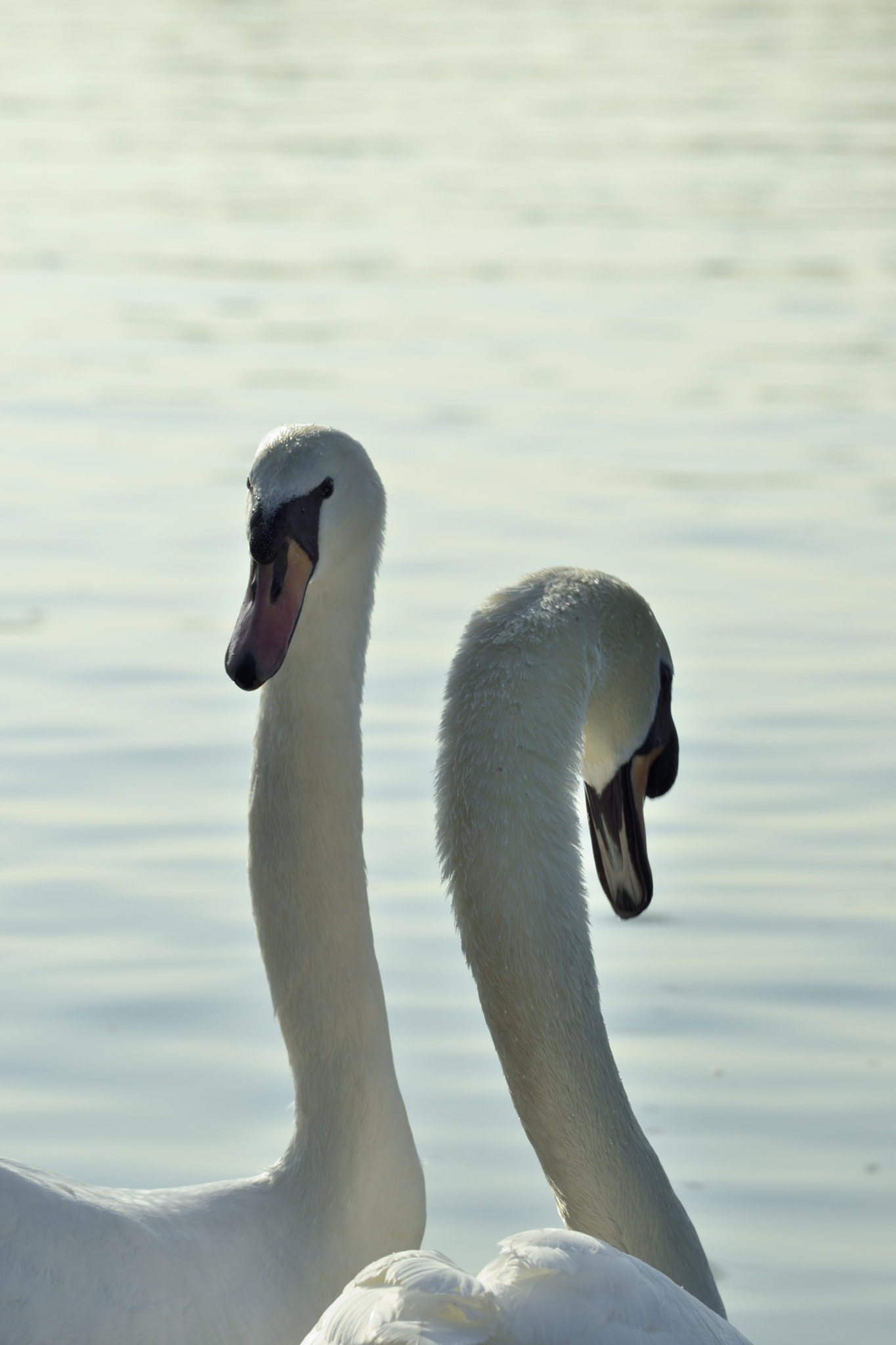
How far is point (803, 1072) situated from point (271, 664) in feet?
8.07

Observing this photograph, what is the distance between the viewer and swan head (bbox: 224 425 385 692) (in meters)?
3.67

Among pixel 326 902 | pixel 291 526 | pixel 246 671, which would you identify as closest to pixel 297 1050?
pixel 326 902

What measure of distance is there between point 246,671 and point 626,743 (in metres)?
0.63

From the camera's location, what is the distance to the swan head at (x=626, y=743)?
3.72 metres

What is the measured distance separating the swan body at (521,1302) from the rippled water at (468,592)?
1816 mm

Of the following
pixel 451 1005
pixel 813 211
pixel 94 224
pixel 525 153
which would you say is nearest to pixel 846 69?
pixel 525 153

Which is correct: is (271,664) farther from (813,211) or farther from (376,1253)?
(813,211)

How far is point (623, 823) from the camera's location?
3.90 metres

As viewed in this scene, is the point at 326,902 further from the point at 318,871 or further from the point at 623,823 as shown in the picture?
the point at 623,823

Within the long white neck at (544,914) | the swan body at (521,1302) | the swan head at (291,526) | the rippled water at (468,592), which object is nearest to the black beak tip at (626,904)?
the long white neck at (544,914)

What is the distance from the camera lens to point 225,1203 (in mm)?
3721

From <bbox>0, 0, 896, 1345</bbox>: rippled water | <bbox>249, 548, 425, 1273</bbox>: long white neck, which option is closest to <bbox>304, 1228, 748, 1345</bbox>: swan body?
<bbox>249, 548, 425, 1273</bbox>: long white neck

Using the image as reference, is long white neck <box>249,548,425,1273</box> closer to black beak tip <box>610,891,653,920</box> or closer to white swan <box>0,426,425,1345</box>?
white swan <box>0,426,425,1345</box>

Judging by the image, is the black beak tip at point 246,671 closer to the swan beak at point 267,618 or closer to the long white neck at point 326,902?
the swan beak at point 267,618
